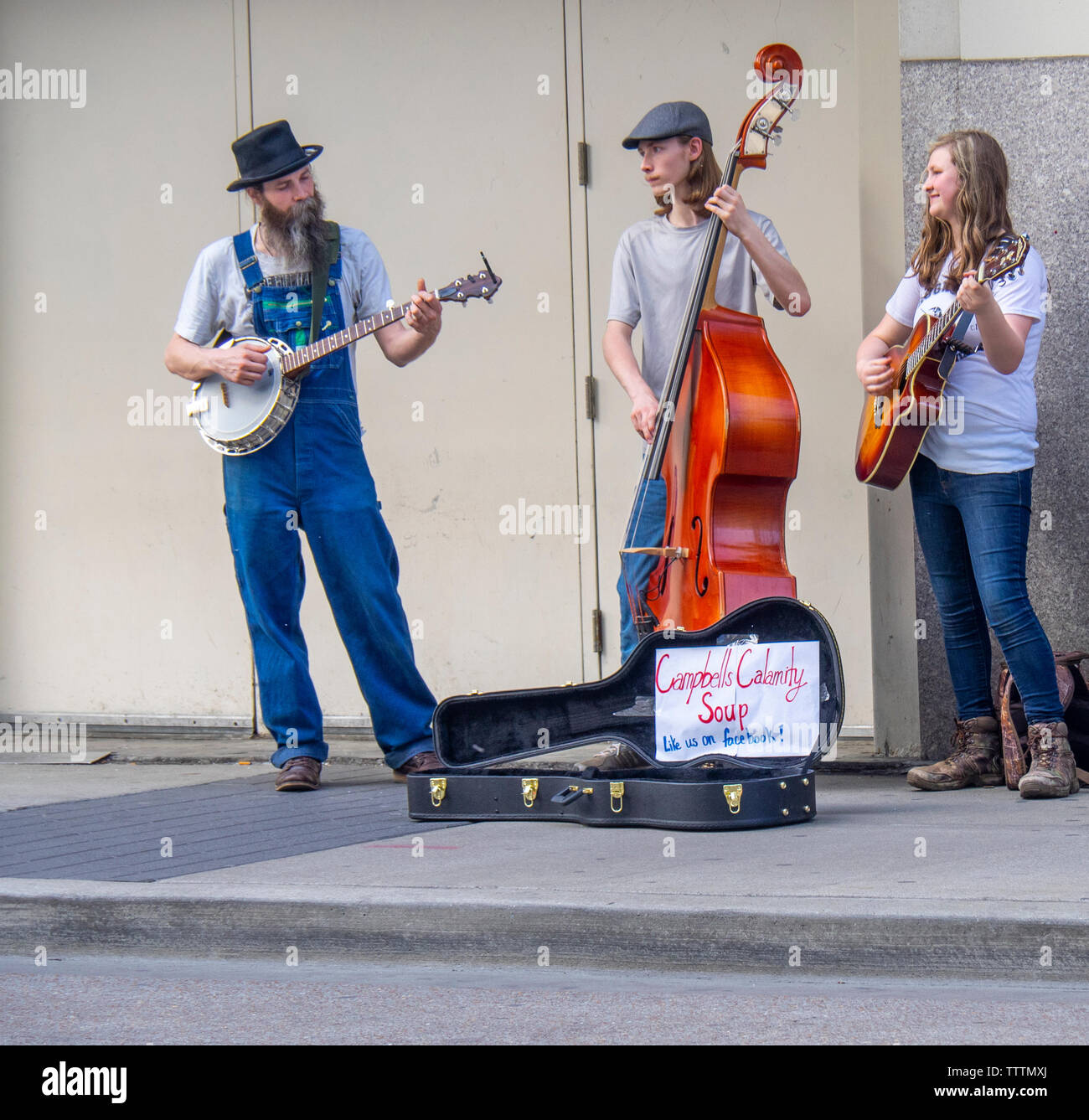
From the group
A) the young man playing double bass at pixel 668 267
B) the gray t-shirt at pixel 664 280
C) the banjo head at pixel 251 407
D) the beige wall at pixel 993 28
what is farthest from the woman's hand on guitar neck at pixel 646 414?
the beige wall at pixel 993 28

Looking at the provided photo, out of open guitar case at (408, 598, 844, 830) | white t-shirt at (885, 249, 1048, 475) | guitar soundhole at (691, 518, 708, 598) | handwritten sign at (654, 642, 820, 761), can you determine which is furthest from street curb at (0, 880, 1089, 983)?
white t-shirt at (885, 249, 1048, 475)

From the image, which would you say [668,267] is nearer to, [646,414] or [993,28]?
[646,414]

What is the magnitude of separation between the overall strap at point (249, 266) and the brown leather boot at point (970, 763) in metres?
2.78

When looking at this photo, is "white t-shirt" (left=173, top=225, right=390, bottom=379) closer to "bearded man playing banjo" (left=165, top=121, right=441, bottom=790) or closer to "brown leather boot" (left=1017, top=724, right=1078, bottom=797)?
"bearded man playing banjo" (left=165, top=121, right=441, bottom=790)

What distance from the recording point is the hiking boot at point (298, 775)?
6082 mm

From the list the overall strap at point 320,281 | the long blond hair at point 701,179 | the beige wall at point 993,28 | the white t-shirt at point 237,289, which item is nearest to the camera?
the long blond hair at point 701,179

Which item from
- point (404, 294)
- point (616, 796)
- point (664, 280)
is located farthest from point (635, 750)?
point (404, 294)

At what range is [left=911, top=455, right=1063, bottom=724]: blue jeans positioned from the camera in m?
5.51

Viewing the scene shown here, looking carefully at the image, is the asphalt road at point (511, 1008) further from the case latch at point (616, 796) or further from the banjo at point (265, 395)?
the banjo at point (265, 395)

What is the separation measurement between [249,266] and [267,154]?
1.29ft

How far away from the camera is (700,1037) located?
3.34 metres

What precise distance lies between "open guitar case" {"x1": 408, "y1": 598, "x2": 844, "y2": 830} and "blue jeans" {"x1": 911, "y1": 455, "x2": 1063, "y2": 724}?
73 centimetres

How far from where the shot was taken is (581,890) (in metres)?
4.19
